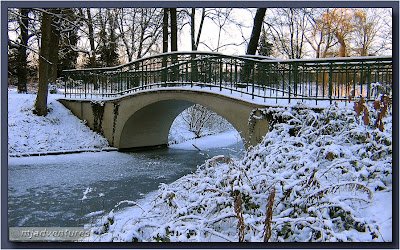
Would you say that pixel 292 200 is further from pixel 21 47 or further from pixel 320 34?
pixel 21 47

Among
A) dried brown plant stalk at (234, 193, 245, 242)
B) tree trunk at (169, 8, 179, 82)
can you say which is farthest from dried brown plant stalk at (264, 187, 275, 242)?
tree trunk at (169, 8, 179, 82)

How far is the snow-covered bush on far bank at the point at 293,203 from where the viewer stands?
3121 millimetres

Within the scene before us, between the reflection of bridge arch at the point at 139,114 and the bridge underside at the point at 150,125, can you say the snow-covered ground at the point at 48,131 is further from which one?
the bridge underside at the point at 150,125

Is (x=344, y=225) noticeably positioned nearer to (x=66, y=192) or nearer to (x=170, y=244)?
(x=170, y=244)

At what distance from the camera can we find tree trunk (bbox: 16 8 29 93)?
7603 mm

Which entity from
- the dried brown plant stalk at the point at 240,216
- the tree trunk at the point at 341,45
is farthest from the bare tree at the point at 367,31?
the dried brown plant stalk at the point at 240,216

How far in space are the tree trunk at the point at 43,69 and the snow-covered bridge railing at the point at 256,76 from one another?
1555 millimetres

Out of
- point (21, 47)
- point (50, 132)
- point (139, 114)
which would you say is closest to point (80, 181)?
point (21, 47)

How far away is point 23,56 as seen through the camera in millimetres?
10250

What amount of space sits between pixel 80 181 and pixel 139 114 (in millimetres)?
4276

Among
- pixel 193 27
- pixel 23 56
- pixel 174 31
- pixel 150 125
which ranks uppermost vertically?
pixel 193 27

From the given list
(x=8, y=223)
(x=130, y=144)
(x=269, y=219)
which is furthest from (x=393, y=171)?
(x=130, y=144)

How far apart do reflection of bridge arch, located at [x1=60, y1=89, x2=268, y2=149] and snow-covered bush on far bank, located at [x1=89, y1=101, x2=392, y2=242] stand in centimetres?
493

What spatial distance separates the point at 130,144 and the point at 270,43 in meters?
6.05
